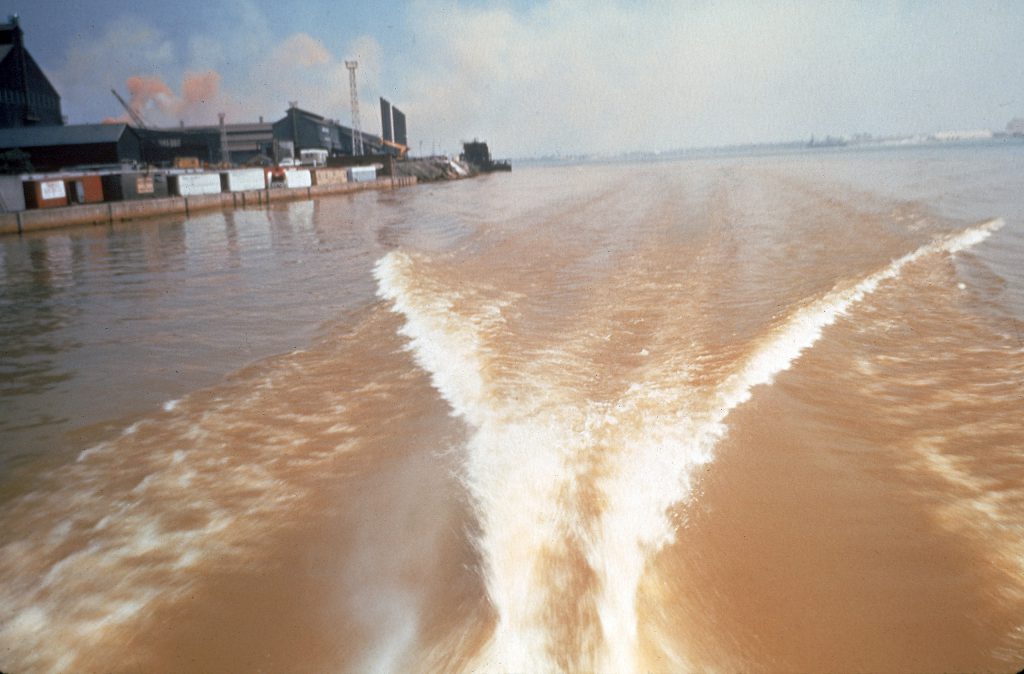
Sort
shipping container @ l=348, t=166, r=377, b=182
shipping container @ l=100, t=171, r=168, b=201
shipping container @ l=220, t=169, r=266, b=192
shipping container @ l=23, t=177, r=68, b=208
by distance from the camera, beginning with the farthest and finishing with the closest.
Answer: shipping container @ l=348, t=166, r=377, b=182 < shipping container @ l=220, t=169, r=266, b=192 < shipping container @ l=100, t=171, r=168, b=201 < shipping container @ l=23, t=177, r=68, b=208

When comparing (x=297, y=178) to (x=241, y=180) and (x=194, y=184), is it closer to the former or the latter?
(x=241, y=180)

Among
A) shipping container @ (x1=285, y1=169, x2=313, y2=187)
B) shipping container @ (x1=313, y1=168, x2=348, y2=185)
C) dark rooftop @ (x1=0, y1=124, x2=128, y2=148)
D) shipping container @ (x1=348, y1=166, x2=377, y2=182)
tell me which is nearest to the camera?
shipping container @ (x1=285, y1=169, x2=313, y2=187)

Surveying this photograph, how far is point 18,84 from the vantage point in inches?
1763

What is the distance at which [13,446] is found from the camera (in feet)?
15.6

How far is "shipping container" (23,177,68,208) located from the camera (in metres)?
21.7

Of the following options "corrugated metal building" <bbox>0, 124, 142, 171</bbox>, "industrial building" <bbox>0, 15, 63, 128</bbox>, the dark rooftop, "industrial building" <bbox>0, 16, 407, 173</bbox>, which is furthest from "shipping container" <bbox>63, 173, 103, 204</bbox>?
"industrial building" <bbox>0, 15, 63, 128</bbox>

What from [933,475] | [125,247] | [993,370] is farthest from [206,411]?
[125,247]

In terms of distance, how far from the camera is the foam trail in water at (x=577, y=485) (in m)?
2.86

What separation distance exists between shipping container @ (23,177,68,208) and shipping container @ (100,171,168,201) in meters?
2.25

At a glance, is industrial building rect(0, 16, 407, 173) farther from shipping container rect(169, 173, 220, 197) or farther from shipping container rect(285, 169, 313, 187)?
shipping container rect(169, 173, 220, 197)

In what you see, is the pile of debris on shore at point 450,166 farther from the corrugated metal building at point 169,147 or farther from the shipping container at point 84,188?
the shipping container at point 84,188

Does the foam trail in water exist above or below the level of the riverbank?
below

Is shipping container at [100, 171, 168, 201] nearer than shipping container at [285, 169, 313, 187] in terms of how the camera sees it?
Yes

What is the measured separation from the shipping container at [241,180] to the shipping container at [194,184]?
55 centimetres
